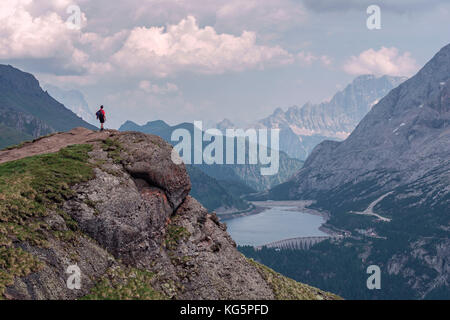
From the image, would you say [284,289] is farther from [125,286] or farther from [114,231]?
[114,231]

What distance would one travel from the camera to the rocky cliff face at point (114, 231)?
36438mm

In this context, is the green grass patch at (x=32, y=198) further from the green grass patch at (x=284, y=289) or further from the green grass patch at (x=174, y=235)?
the green grass patch at (x=284, y=289)

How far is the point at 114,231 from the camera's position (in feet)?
141

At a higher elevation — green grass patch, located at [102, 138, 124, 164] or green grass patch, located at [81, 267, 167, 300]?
green grass patch, located at [102, 138, 124, 164]

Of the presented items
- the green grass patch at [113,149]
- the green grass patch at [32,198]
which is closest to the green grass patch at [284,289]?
the green grass patch at [113,149]

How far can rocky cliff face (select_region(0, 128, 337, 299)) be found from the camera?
120ft

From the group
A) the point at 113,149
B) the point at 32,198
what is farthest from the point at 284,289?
the point at 32,198

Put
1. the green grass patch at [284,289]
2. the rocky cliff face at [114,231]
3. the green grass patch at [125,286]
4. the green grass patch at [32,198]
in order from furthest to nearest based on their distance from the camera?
the green grass patch at [284,289] < the green grass patch at [125,286] < the rocky cliff face at [114,231] < the green grass patch at [32,198]

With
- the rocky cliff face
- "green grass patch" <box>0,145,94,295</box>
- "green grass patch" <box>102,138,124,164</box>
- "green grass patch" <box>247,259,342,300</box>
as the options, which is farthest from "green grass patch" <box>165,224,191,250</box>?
"green grass patch" <box>0,145,94,295</box>

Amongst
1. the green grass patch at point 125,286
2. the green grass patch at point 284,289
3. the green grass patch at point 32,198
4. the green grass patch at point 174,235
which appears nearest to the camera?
the green grass patch at point 32,198

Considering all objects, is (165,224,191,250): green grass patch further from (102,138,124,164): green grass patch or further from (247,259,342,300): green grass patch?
(102,138,124,164): green grass patch

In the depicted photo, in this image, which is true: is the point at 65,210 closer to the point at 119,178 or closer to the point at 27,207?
the point at 27,207
